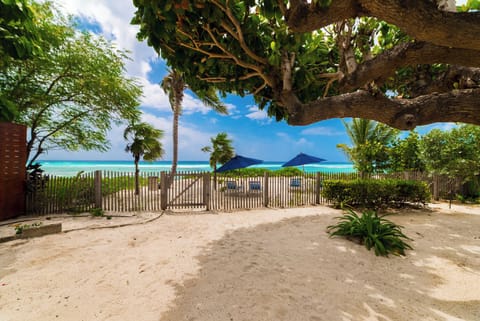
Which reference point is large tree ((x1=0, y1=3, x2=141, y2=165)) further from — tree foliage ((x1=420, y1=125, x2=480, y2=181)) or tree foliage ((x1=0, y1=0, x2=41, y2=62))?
tree foliage ((x1=420, y1=125, x2=480, y2=181))

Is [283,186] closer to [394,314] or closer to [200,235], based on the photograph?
[200,235]

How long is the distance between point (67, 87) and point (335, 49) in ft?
34.9

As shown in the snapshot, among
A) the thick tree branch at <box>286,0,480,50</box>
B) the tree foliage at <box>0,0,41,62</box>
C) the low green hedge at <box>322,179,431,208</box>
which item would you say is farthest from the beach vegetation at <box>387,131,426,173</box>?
the tree foliage at <box>0,0,41,62</box>

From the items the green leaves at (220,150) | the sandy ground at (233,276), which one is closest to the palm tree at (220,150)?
the green leaves at (220,150)

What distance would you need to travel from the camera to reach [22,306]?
7.49 ft

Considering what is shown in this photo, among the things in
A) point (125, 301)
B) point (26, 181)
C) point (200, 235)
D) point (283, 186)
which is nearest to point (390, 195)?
point (283, 186)

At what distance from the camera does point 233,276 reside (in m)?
2.93

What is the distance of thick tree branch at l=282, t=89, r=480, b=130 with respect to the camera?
246cm

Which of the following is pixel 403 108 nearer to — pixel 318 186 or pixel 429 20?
pixel 429 20

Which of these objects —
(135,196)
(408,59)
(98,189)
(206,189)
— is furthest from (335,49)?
(98,189)

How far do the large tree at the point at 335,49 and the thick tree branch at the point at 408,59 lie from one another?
1 centimetres

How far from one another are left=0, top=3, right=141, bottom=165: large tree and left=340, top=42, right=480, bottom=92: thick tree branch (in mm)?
9277

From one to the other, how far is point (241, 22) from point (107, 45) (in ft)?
26.2

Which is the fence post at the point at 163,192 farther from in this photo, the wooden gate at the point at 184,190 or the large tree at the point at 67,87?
the large tree at the point at 67,87
